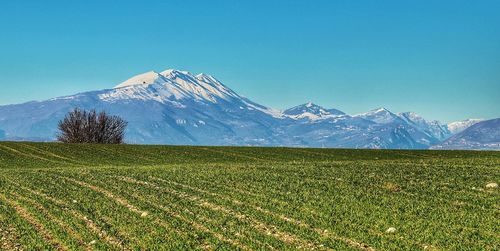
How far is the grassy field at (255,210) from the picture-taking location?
2162cm

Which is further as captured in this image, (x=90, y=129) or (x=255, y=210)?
(x=90, y=129)

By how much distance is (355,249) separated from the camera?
65.7 feet

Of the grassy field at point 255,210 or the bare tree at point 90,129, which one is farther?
the bare tree at point 90,129

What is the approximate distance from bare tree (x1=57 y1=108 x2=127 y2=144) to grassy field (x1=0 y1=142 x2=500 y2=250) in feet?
328

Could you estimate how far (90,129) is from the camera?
146 meters

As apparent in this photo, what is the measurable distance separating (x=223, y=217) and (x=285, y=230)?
12.3ft

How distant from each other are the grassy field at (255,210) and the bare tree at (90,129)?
9987 cm

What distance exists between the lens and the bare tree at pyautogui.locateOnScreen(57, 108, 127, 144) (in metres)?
145

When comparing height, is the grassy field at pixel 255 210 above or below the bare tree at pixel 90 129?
below

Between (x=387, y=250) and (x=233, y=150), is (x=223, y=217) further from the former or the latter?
(x=233, y=150)

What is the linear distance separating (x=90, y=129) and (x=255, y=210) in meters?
125

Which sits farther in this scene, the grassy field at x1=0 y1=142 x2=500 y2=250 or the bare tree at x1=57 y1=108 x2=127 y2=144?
the bare tree at x1=57 y1=108 x2=127 y2=144

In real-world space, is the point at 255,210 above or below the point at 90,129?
below

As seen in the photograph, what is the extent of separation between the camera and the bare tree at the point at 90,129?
145 metres
